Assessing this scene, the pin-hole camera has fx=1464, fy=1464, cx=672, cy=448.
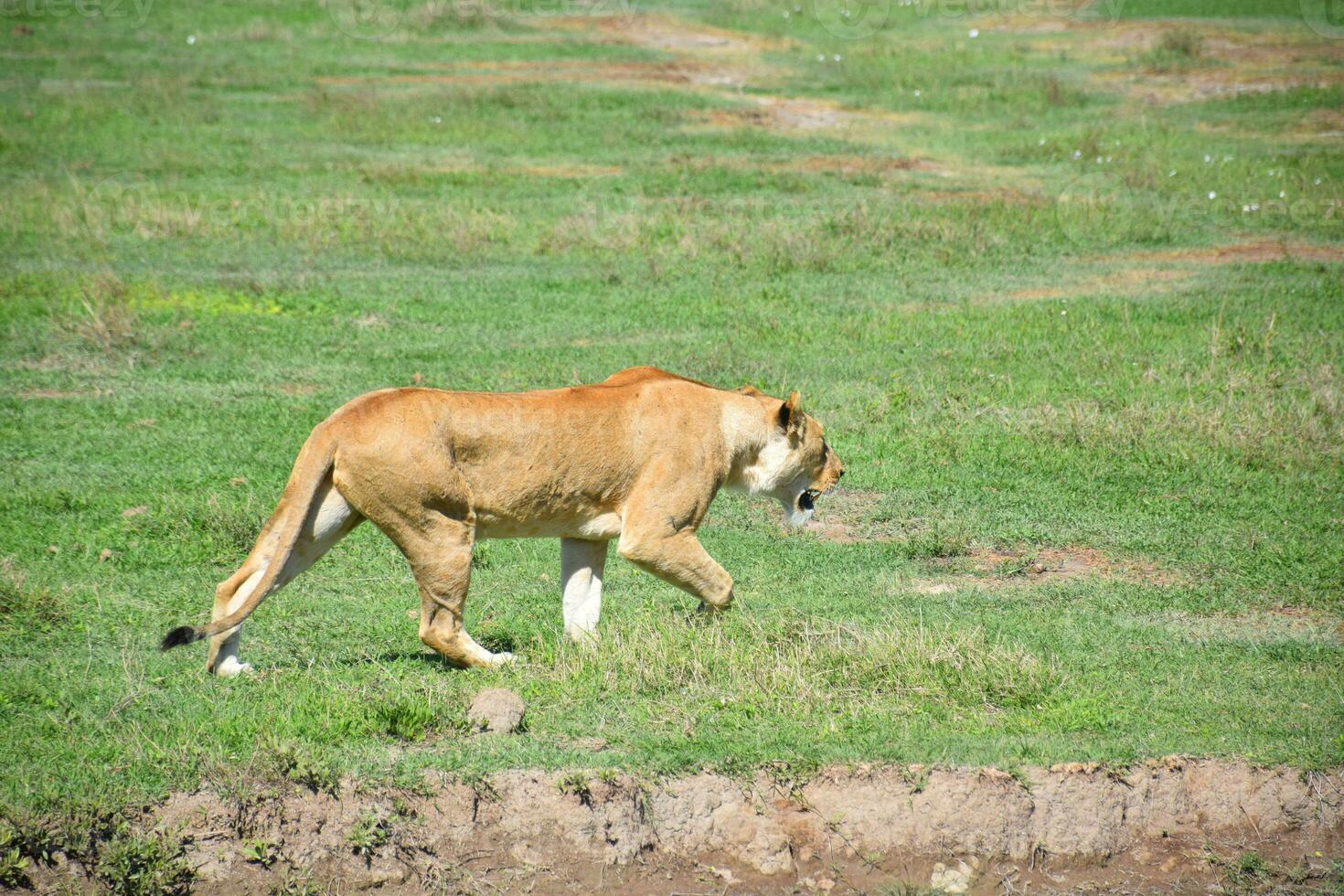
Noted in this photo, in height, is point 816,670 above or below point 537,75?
below

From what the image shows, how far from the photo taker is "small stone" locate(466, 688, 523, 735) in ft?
21.2

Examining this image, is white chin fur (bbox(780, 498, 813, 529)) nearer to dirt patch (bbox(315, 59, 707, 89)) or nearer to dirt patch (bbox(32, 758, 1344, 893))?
dirt patch (bbox(32, 758, 1344, 893))

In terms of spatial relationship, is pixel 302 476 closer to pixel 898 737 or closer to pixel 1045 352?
pixel 898 737

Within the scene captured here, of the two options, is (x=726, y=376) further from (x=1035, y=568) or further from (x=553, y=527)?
(x=553, y=527)

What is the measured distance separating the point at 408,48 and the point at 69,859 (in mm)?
27728

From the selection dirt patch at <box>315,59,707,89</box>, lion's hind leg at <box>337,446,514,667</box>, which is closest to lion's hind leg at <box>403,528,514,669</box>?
lion's hind leg at <box>337,446,514,667</box>

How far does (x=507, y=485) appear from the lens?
701 centimetres

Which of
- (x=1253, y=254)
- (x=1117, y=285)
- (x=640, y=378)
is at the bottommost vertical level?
(x=1117, y=285)

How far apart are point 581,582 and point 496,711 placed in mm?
1192

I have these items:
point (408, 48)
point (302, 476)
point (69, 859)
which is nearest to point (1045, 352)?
point (302, 476)

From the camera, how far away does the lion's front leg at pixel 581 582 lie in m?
7.48
